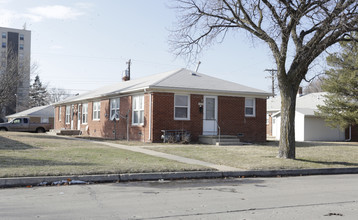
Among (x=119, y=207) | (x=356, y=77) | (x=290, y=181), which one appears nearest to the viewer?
(x=119, y=207)

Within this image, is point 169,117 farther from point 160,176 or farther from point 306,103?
point 306,103

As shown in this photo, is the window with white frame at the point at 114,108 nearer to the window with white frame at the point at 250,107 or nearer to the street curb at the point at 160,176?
the window with white frame at the point at 250,107

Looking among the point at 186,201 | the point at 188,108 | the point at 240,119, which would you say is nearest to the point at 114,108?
the point at 188,108

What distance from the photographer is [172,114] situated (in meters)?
22.7

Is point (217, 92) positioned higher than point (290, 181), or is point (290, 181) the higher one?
point (217, 92)

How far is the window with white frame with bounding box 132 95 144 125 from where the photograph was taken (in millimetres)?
23680

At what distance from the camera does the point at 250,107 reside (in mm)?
24969

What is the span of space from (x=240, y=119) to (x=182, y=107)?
402 cm

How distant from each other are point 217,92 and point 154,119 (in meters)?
4.31

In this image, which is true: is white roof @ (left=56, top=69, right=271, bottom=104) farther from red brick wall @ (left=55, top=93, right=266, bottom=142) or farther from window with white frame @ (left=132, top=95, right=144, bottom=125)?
window with white frame @ (left=132, top=95, right=144, bottom=125)

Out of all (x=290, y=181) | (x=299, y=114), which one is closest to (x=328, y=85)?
(x=299, y=114)

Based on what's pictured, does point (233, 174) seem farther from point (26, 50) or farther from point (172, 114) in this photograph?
point (26, 50)

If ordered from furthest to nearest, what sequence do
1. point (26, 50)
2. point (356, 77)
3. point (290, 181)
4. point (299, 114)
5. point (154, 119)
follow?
point (26, 50) < point (299, 114) < point (356, 77) < point (154, 119) < point (290, 181)

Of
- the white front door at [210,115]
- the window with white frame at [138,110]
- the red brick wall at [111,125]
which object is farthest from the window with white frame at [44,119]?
the white front door at [210,115]
